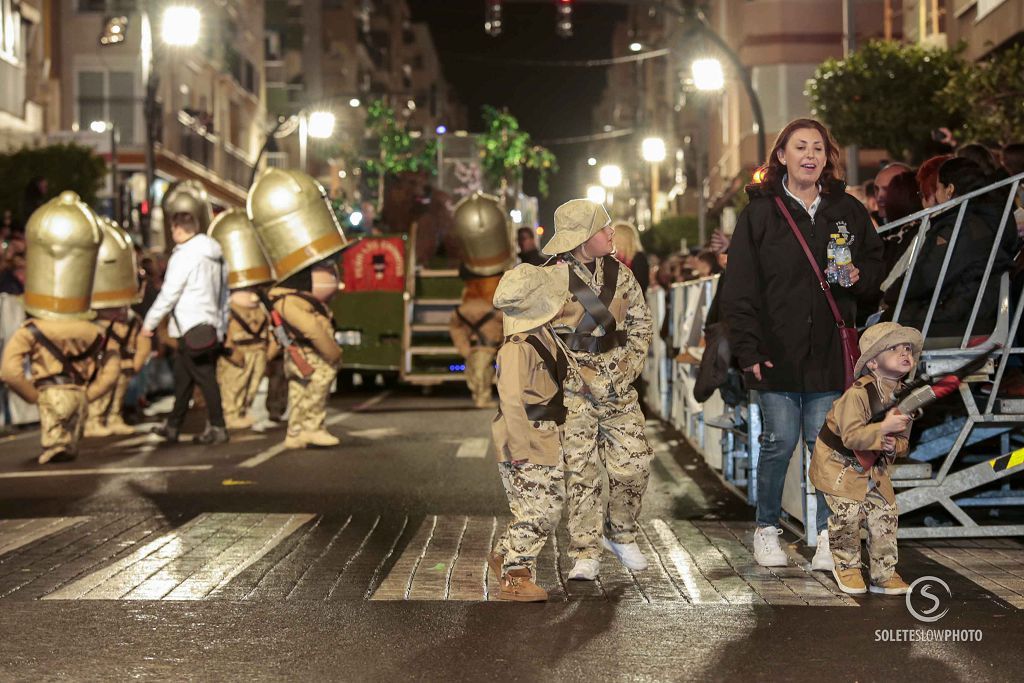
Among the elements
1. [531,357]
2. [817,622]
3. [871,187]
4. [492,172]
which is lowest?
[817,622]

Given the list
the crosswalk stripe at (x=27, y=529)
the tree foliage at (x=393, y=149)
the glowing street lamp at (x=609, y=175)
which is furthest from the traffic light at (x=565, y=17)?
the glowing street lamp at (x=609, y=175)

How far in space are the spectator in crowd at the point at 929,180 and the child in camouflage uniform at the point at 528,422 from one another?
3265mm

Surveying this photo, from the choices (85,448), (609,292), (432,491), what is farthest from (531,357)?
(85,448)

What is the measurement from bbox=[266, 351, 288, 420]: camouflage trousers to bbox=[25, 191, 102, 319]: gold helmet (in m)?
3.93

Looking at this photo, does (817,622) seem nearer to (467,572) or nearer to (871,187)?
(467,572)

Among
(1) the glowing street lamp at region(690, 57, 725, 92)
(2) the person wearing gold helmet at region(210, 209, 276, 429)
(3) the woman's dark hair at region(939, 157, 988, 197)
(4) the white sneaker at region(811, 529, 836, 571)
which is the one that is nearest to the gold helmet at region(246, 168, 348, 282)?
(2) the person wearing gold helmet at region(210, 209, 276, 429)

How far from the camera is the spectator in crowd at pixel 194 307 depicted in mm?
15359

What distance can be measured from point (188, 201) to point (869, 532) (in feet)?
47.4

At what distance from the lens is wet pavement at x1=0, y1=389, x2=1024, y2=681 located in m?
6.10

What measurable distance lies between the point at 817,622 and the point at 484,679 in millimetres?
1632

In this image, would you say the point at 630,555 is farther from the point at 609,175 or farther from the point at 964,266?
the point at 609,175

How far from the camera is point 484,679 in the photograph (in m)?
5.84

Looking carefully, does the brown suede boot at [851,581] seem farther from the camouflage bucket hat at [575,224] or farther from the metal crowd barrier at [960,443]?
the camouflage bucket hat at [575,224]

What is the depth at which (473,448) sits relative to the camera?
15.1m
